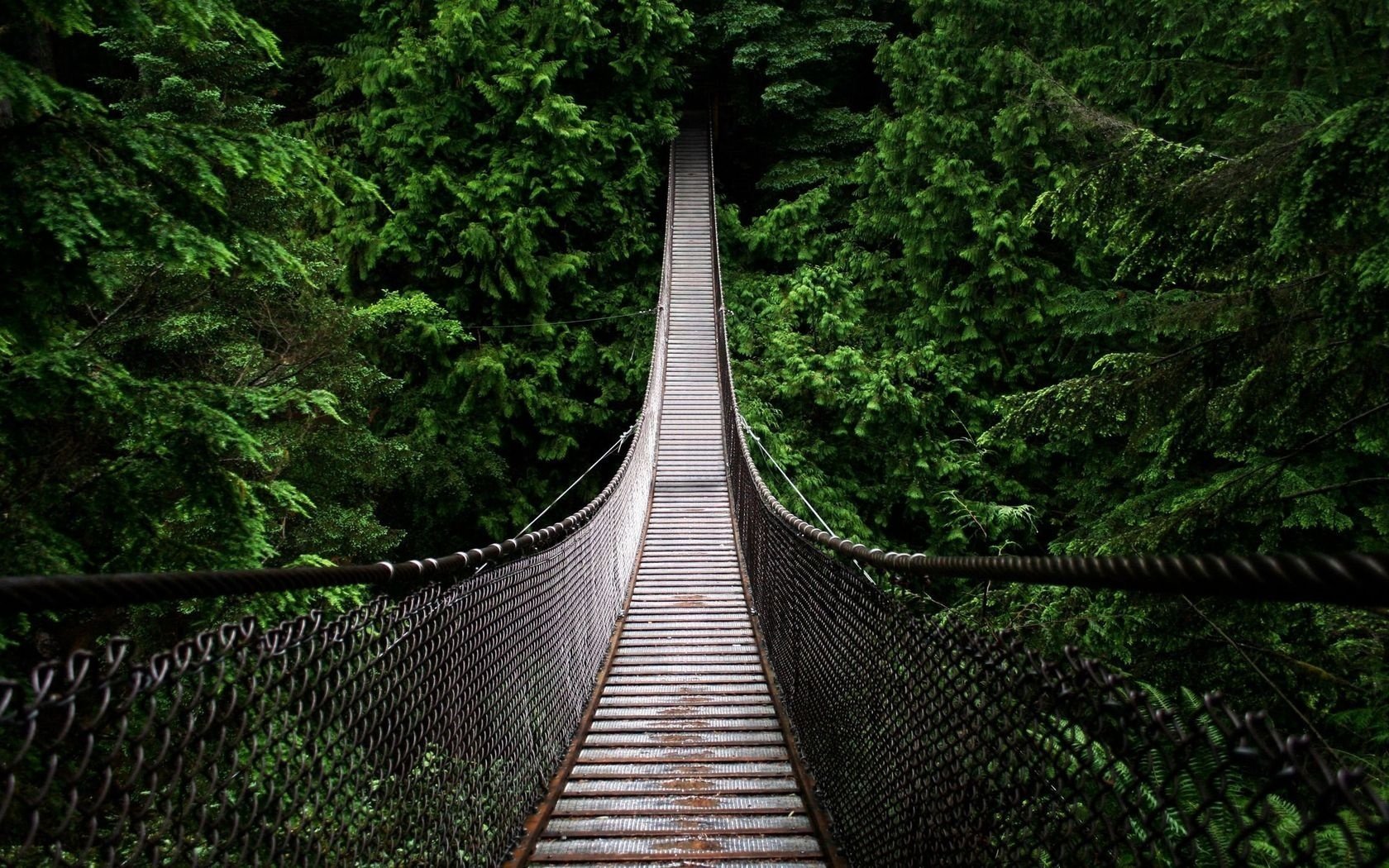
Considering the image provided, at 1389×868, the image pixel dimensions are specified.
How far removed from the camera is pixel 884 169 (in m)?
11.6

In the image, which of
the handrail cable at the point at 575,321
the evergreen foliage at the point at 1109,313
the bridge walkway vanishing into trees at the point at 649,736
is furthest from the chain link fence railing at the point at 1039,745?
the handrail cable at the point at 575,321

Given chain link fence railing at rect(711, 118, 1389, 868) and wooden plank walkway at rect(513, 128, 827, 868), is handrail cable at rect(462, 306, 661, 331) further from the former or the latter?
chain link fence railing at rect(711, 118, 1389, 868)

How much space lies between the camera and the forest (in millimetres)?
2902

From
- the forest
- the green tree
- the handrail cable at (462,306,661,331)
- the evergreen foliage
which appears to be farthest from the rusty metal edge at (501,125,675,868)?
the handrail cable at (462,306,661,331)

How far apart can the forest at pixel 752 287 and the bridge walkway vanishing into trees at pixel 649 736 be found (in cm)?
39

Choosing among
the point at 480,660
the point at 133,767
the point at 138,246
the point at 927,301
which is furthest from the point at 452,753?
the point at 927,301

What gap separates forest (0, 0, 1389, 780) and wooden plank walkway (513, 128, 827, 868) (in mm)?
1444

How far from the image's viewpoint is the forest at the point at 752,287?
290 cm

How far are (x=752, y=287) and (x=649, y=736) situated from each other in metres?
10.2

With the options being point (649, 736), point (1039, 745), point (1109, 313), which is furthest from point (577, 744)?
point (1109, 313)

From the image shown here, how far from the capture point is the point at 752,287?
1296 cm

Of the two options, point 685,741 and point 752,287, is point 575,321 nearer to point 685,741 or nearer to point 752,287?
point 752,287

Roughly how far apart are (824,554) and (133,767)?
2224 mm

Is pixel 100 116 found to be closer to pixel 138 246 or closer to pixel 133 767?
pixel 138 246
